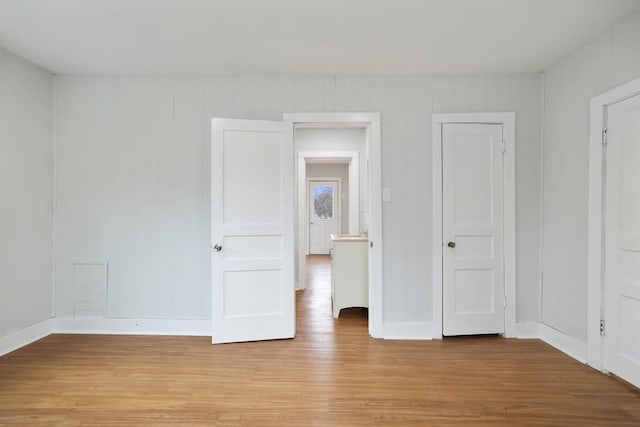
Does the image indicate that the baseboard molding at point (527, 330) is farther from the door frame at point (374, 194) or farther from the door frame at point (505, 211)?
the door frame at point (374, 194)

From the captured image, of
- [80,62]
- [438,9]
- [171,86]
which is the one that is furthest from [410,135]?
[80,62]

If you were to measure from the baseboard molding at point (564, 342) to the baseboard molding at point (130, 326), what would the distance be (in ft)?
11.0

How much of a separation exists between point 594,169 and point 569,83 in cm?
87

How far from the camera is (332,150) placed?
563 centimetres

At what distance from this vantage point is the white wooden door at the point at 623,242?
2.47m

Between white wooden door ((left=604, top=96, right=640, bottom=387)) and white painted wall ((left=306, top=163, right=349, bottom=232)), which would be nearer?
white wooden door ((left=604, top=96, right=640, bottom=387))

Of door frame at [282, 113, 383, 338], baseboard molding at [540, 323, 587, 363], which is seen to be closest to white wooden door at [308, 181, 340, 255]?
door frame at [282, 113, 383, 338]

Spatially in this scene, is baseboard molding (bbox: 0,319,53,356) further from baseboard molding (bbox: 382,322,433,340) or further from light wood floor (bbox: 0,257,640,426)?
baseboard molding (bbox: 382,322,433,340)

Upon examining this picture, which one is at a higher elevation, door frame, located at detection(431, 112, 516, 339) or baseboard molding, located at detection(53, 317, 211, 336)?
door frame, located at detection(431, 112, 516, 339)

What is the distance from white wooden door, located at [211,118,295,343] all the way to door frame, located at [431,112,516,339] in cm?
145

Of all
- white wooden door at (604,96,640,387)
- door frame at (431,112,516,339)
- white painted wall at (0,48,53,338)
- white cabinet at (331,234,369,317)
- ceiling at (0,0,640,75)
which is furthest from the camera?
white cabinet at (331,234,369,317)

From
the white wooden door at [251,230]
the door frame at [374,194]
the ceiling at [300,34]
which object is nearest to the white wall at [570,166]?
the ceiling at [300,34]

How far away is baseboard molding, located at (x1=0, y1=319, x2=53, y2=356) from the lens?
304 cm

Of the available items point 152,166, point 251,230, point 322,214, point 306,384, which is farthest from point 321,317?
point 322,214
